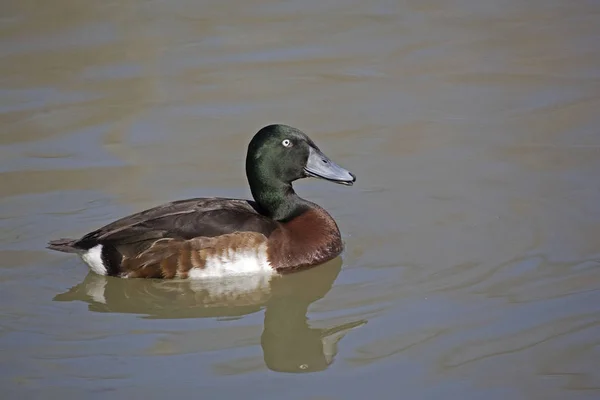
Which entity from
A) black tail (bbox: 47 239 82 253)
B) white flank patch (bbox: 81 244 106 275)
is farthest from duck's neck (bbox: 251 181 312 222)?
black tail (bbox: 47 239 82 253)

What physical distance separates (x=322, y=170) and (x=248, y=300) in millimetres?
1167

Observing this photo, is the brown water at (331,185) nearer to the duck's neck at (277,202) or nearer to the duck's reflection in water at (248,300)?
the duck's reflection in water at (248,300)

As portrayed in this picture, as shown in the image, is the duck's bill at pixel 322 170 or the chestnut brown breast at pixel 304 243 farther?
the duck's bill at pixel 322 170

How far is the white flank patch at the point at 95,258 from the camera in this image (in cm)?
712

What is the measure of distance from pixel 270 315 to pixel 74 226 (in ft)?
6.39

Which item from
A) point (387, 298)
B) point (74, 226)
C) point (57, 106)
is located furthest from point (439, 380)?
point (57, 106)

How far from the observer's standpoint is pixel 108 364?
5.98 m

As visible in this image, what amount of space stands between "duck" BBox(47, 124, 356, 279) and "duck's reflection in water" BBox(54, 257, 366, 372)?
78 mm

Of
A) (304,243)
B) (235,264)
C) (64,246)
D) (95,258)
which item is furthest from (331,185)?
(64,246)

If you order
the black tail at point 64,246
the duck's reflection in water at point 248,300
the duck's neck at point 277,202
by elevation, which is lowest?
the duck's reflection in water at point 248,300

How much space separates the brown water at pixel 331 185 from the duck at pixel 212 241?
0.43 ft

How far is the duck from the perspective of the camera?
23.4 feet

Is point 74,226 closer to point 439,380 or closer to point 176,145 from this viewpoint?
point 176,145

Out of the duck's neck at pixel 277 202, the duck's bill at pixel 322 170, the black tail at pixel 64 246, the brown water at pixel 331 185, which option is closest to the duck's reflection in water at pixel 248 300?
the brown water at pixel 331 185
